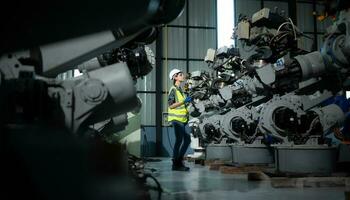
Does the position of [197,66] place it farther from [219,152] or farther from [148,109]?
[219,152]

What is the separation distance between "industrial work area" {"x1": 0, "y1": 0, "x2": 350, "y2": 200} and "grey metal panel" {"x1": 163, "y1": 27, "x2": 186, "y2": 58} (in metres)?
4.81

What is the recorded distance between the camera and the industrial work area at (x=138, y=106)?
200cm

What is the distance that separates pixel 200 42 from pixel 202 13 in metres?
1.11

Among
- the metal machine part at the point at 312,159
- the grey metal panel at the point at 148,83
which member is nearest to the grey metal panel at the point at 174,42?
the grey metal panel at the point at 148,83

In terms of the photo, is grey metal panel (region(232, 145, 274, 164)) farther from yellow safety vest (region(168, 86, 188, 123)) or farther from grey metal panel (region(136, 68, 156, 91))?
grey metal panel (region(136, 68, 156, 91))

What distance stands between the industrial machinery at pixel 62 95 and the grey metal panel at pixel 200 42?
10916 mm

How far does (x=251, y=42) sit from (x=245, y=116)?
1.36 metres

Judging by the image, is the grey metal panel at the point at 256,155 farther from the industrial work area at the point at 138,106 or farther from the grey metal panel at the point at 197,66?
the grey metal panel at the point at 197,66

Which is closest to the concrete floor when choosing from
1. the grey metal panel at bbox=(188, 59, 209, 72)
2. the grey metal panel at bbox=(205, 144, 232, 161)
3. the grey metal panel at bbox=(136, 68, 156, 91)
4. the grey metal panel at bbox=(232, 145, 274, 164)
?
the grey metal panel at bbox=(232, 145, 274, 164)

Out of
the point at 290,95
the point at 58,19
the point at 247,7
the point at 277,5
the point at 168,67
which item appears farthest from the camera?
the point at 277,5

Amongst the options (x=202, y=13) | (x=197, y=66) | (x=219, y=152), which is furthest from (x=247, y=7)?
(x=219, y=152)

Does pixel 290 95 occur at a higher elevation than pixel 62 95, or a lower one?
higher

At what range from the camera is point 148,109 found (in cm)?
1269

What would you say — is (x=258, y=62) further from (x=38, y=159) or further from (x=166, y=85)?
(x=166, y=85)
